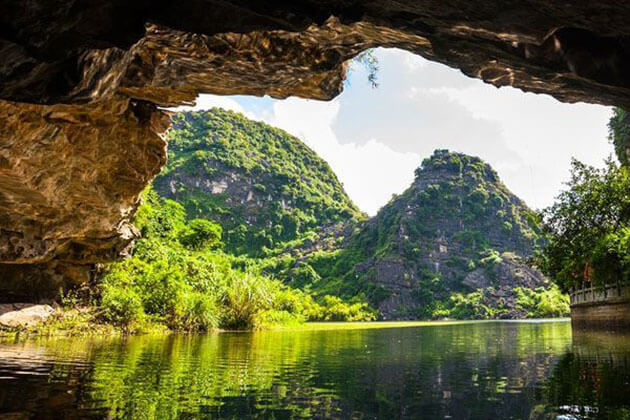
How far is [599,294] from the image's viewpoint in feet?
90.1

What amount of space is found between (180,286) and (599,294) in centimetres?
2568

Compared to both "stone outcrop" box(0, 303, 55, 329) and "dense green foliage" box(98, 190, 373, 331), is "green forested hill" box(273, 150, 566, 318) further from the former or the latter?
"stone outcrop" box(0, 303, 55, 329)

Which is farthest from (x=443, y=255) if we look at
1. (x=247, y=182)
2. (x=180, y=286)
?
(x=180, y=286)

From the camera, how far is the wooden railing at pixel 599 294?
81.2 ft

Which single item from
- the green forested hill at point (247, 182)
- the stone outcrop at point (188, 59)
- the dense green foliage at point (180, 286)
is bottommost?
the dense green foliage at point (180, 286)

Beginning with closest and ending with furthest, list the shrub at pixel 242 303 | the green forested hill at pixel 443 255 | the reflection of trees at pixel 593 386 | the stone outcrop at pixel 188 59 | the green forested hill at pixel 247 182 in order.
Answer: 1. the stone outcrop at pixel 188 59
2. the reflection of trees at pixel 593 386
3. the shrub at pixel 242 303
4. the green forested hill at pixel 443 255
5. the green forested hill at pixel 247 182

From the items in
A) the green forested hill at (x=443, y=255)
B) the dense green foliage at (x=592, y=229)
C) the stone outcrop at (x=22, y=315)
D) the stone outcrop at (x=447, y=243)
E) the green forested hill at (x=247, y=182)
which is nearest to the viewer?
the stone outcrop at (x=22, y=315)

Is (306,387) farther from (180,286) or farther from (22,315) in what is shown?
(180,286)

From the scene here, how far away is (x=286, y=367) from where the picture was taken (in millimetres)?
11172

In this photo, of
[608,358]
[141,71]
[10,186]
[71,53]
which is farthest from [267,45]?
[608,358]

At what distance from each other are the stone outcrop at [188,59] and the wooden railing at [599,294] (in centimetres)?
2044

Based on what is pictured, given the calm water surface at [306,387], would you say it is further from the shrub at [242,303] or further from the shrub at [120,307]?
the shrub at [242,303]

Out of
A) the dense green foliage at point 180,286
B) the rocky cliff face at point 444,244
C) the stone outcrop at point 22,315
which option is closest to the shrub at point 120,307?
the dense green foliage at point 180,286

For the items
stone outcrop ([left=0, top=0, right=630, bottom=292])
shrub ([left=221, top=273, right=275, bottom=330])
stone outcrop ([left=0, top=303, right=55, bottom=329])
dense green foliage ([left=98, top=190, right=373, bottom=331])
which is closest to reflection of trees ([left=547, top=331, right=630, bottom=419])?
stone outcrop ([left=0, top=0, right=630, bottom=292])
